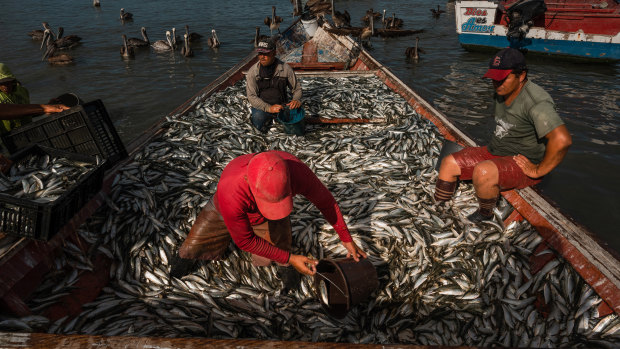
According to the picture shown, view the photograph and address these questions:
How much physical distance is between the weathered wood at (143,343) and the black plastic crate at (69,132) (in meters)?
2.89

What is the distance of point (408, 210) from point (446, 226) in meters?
0.55

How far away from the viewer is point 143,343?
2.05 m

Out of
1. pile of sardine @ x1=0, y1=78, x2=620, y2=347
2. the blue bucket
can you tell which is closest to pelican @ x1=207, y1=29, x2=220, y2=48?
the blue bucket

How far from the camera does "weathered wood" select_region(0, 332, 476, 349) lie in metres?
2.01

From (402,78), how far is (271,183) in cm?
1560

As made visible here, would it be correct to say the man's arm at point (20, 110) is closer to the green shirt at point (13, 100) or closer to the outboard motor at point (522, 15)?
the green shirt at point (13, 100)

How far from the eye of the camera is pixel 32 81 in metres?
15.5

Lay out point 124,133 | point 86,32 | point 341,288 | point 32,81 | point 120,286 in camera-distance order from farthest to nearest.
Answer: point 86,32
point 32,81
point 124,133
point 120,286
point 341,288

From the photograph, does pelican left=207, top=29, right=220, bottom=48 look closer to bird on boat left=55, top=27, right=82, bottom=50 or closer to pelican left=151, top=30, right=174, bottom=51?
pelican left=151, top=30, right=174, bottom=51

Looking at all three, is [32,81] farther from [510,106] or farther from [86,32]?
[510,106]

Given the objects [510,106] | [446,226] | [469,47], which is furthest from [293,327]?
[469,47]

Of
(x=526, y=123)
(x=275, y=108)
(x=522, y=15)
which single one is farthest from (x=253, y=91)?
(x=522, y=15)

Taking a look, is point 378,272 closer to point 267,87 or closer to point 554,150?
point 554,150

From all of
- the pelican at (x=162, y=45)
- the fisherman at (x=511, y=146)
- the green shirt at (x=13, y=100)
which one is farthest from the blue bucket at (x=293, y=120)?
the pelican at (x=162, y=45)
